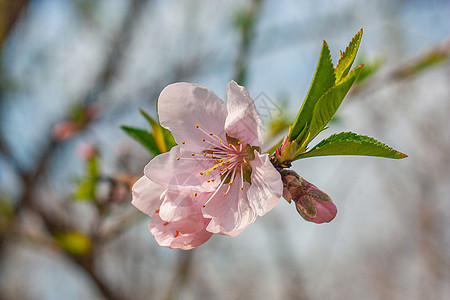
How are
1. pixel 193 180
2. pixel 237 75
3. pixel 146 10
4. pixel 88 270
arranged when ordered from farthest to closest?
pixel 146 10
pixel 88 270
pixel 237 75
pixel 193 180

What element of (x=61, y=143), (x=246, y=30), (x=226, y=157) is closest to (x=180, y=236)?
(x=226, y=157)

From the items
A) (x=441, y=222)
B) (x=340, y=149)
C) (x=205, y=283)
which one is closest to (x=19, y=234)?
(x=340, y=149)

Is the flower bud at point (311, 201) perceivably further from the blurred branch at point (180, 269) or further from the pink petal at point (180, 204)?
the blurred branch at point (180, 269)

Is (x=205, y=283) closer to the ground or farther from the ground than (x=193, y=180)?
closer to the ground

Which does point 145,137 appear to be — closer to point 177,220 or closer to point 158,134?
point 158,134

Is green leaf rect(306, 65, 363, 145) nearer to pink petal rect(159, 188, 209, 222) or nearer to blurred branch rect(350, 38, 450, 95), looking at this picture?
pink petal rect(159, 188, 209, 222)

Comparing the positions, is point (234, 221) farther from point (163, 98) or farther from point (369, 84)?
point (369, 84)

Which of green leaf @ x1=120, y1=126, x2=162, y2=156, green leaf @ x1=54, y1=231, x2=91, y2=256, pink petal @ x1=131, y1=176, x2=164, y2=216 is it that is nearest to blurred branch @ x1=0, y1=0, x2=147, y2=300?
green leaf @ x1=54, y1=231, x2=91, y2=256
